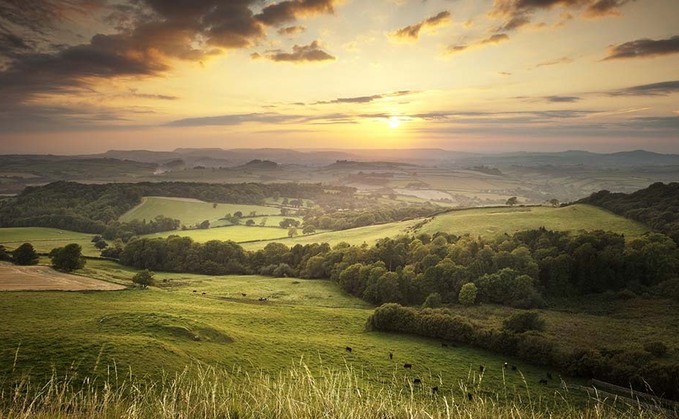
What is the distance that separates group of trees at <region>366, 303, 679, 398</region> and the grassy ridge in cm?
5384

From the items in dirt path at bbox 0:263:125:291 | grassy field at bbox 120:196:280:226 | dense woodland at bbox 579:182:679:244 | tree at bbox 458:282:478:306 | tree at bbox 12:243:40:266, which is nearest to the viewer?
dirt path at bbox 0:263:125:291

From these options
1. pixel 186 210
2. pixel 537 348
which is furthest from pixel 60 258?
pixel 186 210

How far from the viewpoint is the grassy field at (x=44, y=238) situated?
106 m

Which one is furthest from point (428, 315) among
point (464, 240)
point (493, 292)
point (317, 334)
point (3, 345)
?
point (3, 345)

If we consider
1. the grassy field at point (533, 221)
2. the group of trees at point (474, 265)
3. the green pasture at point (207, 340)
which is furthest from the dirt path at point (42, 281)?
the grassy field at point (533, 221)

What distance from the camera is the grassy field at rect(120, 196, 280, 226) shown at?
164m

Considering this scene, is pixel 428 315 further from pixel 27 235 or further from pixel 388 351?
pixel 27 235

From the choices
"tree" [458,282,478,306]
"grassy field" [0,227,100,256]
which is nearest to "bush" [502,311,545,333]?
"tree" [458,282,478,306]

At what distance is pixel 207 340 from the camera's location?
4281 cm

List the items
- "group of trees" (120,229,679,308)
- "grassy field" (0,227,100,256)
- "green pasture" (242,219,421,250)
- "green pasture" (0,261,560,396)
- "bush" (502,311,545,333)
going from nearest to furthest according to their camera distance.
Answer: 1. "green pasture" (0,261,560,396)
2. "bush" (502,311,545,333)
3. "group of trees" (120,229,679,308)
4. "grassy field" (0,227,100,256)
5. "green pasture" (242,219,421,250)

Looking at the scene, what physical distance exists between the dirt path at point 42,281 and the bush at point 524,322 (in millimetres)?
64601

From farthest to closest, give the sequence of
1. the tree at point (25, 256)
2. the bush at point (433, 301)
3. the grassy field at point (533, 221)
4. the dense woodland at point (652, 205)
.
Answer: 1. the grassy field at point (533, 221)
2. the dense woodland at point (652, 205)
3. the tree at point (25, 256)
4. the bush at point (433, 301)

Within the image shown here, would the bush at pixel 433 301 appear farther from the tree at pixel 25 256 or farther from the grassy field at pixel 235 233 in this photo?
the tree at pixel 25 256

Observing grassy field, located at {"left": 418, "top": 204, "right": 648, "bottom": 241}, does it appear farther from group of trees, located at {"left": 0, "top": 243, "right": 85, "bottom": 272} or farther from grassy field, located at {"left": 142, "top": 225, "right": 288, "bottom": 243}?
group of trees, located at {"left": 0, "top": 243, "right": 85, "bottom": 272}
